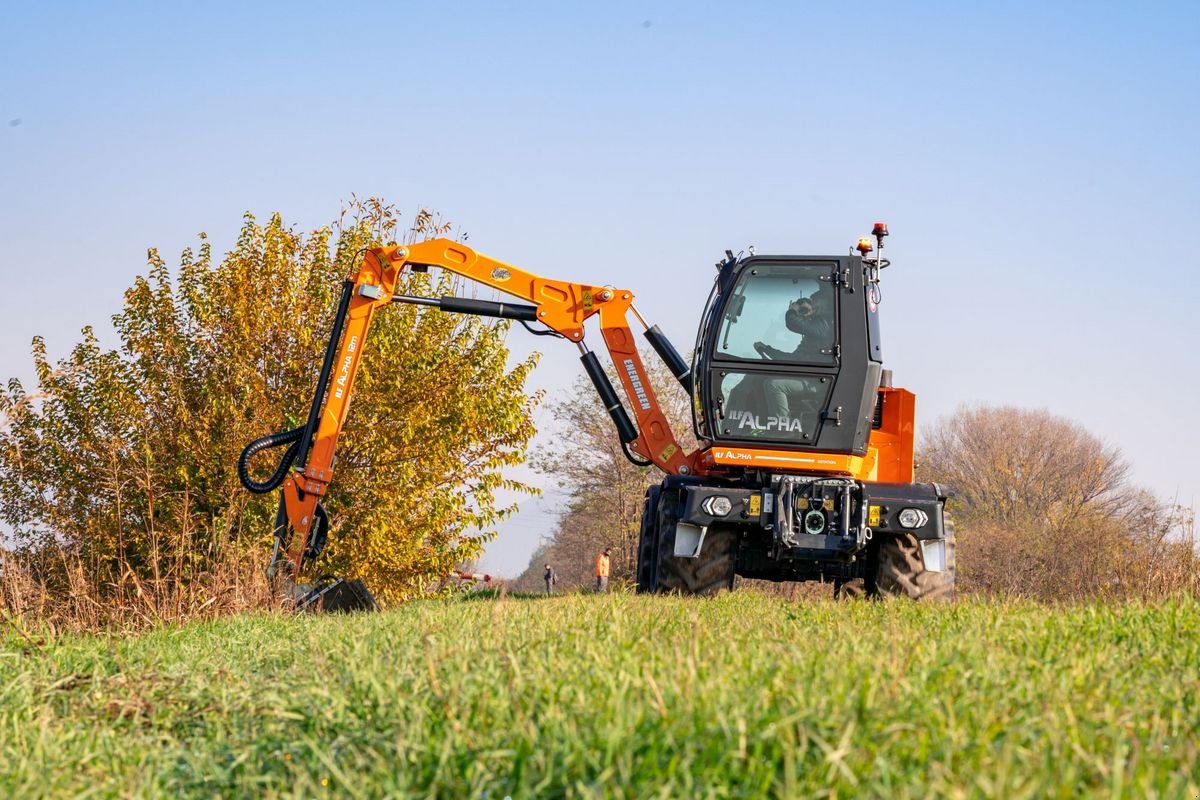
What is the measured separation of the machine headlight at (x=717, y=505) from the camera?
11914 millimetres

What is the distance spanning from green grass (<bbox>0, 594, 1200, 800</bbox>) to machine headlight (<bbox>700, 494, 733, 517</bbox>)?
16.4 feet

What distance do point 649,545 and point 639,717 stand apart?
10.2 metres

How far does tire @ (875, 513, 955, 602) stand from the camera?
12.3 metres

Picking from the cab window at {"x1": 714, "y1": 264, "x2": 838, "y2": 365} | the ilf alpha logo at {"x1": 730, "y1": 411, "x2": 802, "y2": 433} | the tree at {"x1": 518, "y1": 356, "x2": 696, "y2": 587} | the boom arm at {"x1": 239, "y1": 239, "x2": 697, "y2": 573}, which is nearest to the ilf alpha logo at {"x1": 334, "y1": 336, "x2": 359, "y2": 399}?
the boom arm at {"x1": 239, "y1": 239, "x2": 697, "y2": 573}

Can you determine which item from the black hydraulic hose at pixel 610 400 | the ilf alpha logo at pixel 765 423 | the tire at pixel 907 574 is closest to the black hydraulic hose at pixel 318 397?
the black hydraulic hose at pixel 610 400

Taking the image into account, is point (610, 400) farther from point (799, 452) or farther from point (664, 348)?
point (799, 452)

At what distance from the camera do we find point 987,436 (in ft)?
188

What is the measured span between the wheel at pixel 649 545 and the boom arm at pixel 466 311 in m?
0.38

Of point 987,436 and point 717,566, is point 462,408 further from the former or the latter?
point 987,436

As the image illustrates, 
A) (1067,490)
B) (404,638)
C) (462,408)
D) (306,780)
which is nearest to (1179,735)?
(306,780)

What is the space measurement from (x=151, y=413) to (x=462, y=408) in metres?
5.14

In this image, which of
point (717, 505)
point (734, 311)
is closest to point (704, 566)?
point (717, 505)

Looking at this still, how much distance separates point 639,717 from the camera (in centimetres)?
388

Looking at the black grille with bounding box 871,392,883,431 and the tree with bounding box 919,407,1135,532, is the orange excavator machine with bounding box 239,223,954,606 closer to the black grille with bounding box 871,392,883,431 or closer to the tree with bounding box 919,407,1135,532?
the black grille with bounding box 871,392,883,431
